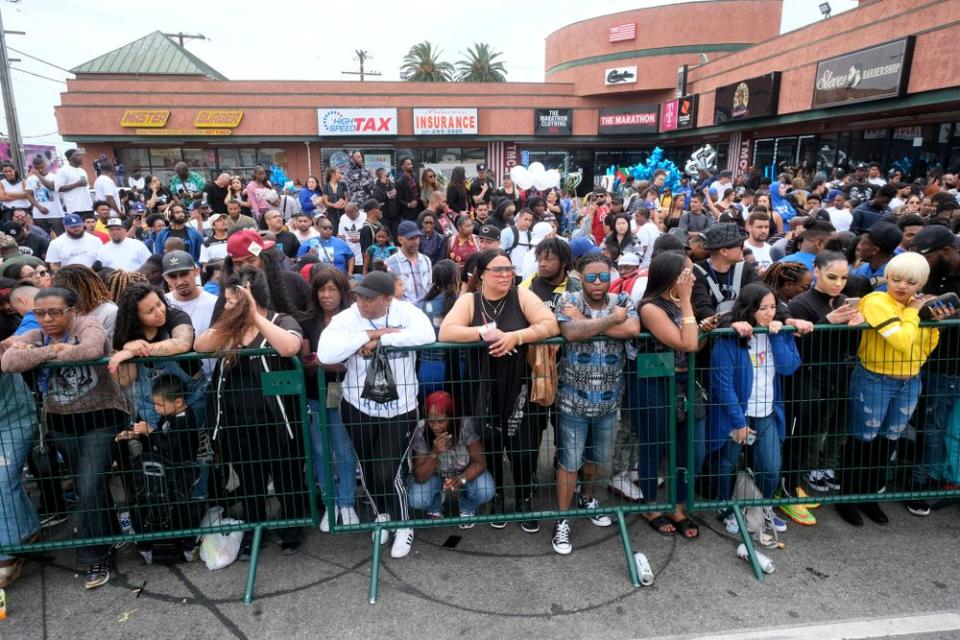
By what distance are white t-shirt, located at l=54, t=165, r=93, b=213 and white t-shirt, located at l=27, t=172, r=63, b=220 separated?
6.5 inches

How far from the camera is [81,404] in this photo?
12.1 feet

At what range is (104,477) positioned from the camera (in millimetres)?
3789

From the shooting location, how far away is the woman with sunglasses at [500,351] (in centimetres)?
376

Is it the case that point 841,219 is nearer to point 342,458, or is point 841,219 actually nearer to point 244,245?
point 342,458

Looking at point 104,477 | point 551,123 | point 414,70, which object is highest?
point 414,70

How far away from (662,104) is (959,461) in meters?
26.6

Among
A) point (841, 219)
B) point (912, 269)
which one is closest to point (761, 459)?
point (912, 269)

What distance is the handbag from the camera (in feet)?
12.1

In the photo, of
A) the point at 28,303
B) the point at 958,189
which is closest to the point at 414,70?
the point at 958,189

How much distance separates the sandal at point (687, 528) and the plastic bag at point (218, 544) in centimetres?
302

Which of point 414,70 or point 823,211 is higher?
point 414,70

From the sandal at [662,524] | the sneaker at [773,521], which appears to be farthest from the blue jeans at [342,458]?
the sneaker at [773,521]

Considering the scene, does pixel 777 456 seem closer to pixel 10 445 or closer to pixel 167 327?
pixel 167 327

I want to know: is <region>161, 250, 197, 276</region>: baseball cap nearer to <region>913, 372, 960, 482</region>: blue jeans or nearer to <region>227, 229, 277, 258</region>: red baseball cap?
<region>227, 229, 277, 258</region>: red baseball cap
